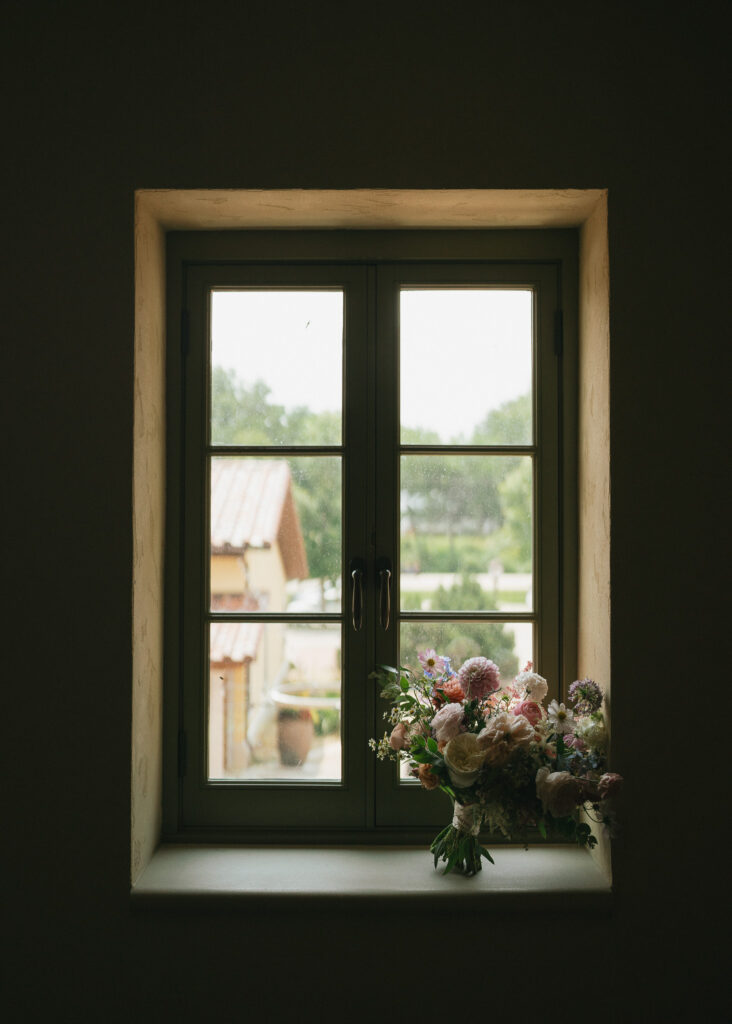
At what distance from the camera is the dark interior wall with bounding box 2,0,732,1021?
1.66 meters

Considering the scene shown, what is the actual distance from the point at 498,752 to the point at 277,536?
0.75 meters

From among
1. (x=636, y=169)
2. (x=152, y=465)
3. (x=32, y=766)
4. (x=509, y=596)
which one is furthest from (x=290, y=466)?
(x=636, y=169)

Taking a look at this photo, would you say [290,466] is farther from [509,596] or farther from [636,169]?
[636,169]

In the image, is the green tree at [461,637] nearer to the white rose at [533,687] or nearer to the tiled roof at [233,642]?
the white rose at [533,687]

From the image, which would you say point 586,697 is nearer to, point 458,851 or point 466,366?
point 458,851

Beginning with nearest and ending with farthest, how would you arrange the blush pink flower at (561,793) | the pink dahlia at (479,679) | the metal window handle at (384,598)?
1. the blush pink flower at (561,793)
2. the pink dahlia at (479,679)
3. the metal window handle at (384,598)

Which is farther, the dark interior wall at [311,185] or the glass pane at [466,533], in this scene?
the glass pane at [466,533]

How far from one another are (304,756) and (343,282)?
1.18 m

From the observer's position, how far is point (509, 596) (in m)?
1.92

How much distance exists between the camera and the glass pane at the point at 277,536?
1.91 metres

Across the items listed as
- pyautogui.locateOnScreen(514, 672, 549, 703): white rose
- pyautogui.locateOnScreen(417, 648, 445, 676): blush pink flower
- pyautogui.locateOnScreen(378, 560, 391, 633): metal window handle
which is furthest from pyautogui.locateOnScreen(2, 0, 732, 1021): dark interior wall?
pyautogui.locateOnScreen(378, 560, 391, 633): metal window handle

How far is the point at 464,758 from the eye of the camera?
1.57 meters

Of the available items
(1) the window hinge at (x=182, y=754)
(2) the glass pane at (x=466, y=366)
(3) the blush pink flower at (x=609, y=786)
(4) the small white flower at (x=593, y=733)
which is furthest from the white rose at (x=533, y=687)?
(1) the window hinge at (x=182, y=754)

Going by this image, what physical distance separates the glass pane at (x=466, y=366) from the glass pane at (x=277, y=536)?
0.27 m
